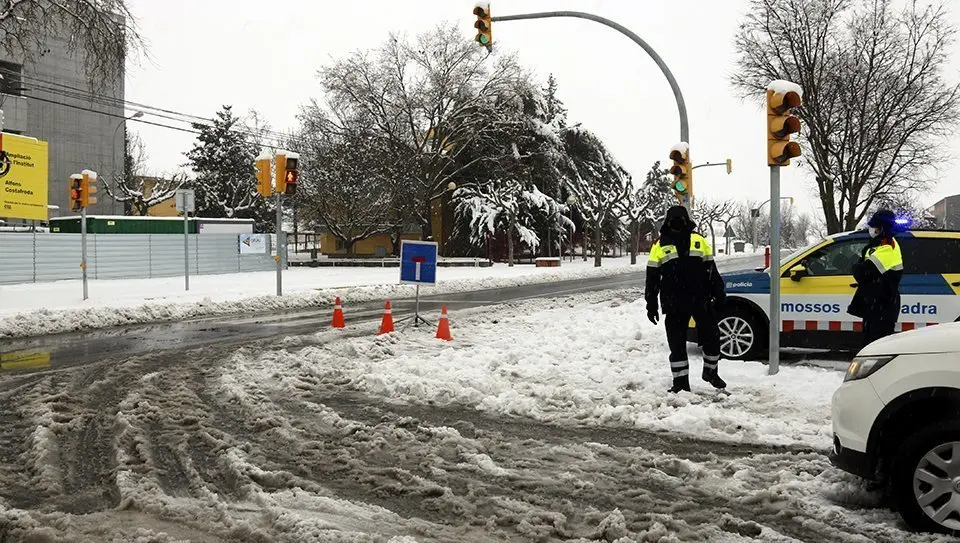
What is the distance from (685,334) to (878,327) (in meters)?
1.91

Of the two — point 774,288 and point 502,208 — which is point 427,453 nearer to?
point 774,288

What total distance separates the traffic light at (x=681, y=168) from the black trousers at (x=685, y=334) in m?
7.66

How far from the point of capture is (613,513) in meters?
4.11

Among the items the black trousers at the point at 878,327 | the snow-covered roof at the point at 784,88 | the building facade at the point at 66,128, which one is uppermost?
the building facade at the point at 66,128

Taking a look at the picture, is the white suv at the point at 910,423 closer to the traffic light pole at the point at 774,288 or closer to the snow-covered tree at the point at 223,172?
the traffic light pole at the point at 774,288

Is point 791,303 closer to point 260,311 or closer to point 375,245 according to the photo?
point 260,311

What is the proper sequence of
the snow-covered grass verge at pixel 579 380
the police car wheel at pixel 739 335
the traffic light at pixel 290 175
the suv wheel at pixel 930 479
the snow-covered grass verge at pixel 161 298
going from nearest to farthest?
the suv wheel at pixel 930 479 < the snow-covered grass verge at pixel 579 380 < the police car wheel at pixel 739 335 < the snow-covered grass verge at pixel 161 298 < the traffic light at pixel 290 175

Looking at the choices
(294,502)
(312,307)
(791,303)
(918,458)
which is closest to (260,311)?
(312,307)

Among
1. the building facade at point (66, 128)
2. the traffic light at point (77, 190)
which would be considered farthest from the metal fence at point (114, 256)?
the building facade at point (66, 128)

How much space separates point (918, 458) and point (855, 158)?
29.3 metres

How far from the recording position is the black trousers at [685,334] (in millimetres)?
7289

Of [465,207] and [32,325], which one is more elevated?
[465,207]

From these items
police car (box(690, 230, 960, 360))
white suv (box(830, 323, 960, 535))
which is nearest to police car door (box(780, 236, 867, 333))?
police car (box(690, 230, 960, 360))

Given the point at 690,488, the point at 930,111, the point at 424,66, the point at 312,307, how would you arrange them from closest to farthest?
the point at 690,488 < the point at 312,307 < the point at 930,111 < the point at 424,66
